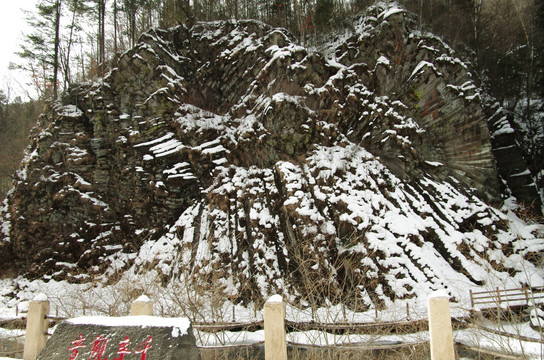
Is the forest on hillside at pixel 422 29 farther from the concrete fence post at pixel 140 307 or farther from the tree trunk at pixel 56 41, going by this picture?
the concrete fence post at pixel 140 307

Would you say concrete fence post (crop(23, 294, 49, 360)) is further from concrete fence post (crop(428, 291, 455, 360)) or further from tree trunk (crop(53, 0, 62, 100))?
tree trunk (crop(53, 0, 62, 100))

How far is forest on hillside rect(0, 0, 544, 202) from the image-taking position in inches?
719

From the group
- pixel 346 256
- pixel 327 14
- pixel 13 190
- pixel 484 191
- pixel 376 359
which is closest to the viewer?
pixel 376 359

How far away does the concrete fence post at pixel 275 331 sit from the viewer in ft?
12.1

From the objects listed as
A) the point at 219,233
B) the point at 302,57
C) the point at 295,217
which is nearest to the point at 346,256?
the point at 295,217

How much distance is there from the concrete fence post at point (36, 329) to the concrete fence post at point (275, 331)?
3539mm

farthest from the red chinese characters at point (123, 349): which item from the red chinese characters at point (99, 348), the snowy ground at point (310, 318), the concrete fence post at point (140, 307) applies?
the snowy ground at point (310, 318)

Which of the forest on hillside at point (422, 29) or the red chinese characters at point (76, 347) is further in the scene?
the forest on hillside at point (422, 29)

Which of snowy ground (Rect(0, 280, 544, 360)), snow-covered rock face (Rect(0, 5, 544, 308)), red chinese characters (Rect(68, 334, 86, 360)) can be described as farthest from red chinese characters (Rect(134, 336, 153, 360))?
snow-covered rock face (Rect(0, 5, 544, 308))

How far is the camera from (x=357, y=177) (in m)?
12.4

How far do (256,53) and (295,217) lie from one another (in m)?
9.17

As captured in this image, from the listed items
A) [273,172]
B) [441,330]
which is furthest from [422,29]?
[441,330]

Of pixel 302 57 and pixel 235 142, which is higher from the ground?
pixel 302 57

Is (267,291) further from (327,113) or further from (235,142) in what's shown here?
(327,113)
